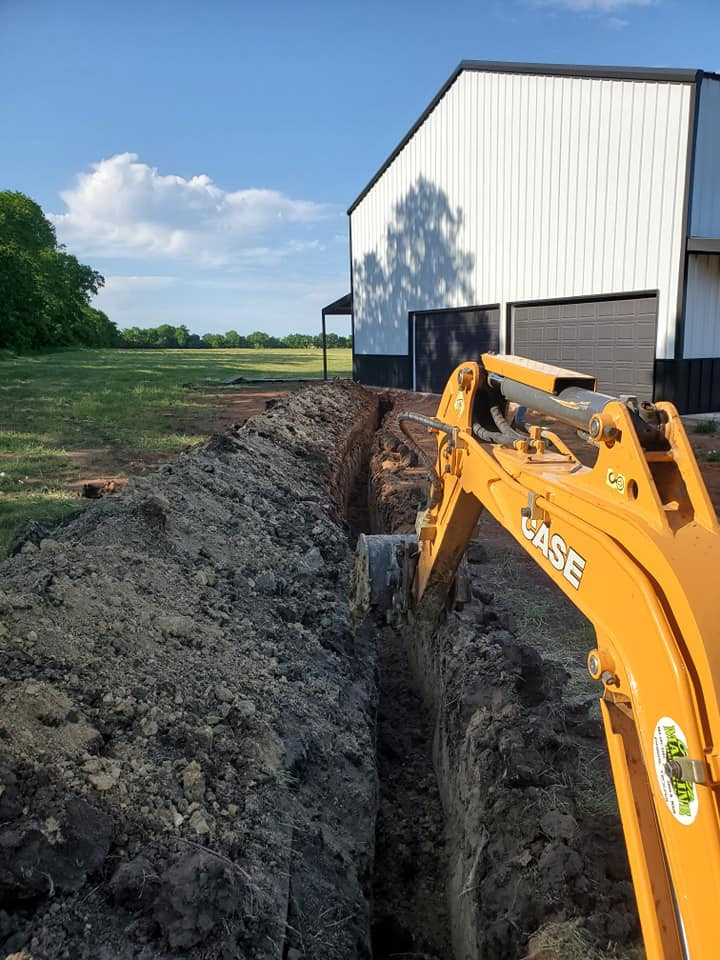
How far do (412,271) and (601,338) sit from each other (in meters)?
8.51

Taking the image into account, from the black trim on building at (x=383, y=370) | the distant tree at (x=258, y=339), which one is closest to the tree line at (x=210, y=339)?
the distant tree at (x=258, y=339)

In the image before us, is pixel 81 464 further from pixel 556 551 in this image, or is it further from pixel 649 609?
pixel 649 609

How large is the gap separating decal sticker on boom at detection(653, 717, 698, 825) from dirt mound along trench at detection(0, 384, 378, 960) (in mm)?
1673

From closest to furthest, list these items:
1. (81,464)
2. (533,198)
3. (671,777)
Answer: (671,777) < (81,464) < (533,198)

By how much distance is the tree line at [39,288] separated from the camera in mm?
46875

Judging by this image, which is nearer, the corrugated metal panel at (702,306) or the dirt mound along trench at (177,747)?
the dirt mound along trench at (177,747)

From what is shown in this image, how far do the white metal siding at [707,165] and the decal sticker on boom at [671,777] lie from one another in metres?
14.0

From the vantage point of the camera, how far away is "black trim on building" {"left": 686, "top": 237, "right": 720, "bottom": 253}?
1320 cm

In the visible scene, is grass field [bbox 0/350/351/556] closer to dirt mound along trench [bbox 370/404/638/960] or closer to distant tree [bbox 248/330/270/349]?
dirt mound along trench [bbox 370/404/638/960]

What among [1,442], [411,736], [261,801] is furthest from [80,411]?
[261,801]

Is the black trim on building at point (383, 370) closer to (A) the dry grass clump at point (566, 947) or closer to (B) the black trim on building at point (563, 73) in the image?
(B) the black trim on building at point (563, 73)

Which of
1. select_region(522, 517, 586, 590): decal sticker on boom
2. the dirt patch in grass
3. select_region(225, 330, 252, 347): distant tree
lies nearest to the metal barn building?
the dirt patch in grass

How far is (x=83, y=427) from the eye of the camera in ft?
48.6

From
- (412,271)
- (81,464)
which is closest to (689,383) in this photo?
(412,271)
